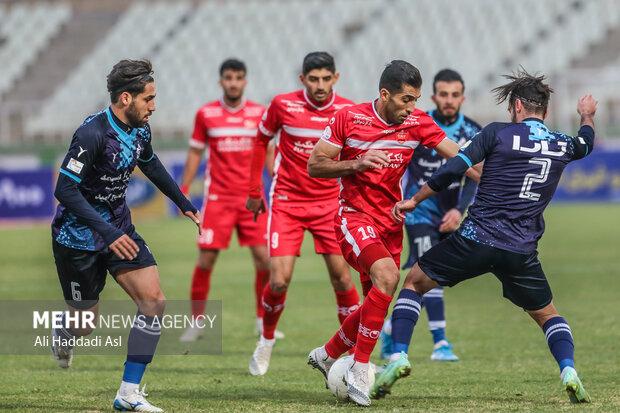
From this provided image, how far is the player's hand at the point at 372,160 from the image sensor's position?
23.1ft

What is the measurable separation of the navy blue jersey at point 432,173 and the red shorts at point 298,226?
0.92 m


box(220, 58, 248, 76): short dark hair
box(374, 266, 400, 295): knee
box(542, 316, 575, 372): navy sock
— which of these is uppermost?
box(220, 58, 248, 76): short dark hair

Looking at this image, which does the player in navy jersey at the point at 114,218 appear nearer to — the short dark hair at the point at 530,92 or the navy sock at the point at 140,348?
the navy sock at the point at 140,348

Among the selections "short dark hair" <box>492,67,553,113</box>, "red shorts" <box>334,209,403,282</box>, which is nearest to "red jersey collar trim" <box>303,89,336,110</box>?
"red shorts" <box>334,209,403,282</box>

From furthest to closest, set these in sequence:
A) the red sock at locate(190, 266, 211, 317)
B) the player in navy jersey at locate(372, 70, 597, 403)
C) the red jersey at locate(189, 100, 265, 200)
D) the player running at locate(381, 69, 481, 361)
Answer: the red jersey at locate(189, 100, 265, 200) < the red sock at locate(190, 266, 211, 317) < the player running at locate(381, 69, 481, 361) < the player in navy jersey at locate(372, 70, 597, 403)

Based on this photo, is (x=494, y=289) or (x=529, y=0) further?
(x=529, y=0)

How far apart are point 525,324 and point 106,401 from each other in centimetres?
550

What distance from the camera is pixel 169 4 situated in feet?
127

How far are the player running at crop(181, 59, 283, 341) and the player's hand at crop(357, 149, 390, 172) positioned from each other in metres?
4.53

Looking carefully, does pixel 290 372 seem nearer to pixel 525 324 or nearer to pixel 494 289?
pixel 525 324

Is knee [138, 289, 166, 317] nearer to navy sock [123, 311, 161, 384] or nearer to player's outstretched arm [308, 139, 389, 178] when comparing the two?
navy sock [123, 311, 161, 384]

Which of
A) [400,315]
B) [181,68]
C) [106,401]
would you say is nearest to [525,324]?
[400,315]

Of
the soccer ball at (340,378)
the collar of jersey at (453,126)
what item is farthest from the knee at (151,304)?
the collar of jersey at (453,126)

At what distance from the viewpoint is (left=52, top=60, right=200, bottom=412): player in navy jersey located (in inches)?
268
